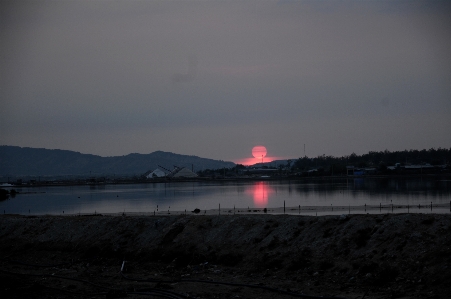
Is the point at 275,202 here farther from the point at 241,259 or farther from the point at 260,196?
the point at 241,259

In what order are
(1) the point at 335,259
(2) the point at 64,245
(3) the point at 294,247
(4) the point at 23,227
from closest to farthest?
(1) the point at 335,259
(3) the point at 294,247
(2) the point at 64,245
(4) the point at 23,227

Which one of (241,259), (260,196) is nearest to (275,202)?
(260,196)

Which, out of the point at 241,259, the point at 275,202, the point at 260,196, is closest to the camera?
the point at 241,259

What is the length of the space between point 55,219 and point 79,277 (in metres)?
12.6

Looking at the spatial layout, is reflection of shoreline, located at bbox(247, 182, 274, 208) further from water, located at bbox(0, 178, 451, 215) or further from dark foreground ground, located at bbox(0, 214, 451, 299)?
dark foreground ground, located at bbox(0, 214, 451, 299)

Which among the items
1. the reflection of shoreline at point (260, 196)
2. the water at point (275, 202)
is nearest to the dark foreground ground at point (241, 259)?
the water at point (275, 202)

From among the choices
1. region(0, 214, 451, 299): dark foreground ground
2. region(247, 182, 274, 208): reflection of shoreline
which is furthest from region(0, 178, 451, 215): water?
region(0, 214, 451, 299): dark foreground ground

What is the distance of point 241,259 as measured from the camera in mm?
21625

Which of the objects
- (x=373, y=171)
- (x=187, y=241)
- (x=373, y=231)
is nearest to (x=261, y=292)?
(x=373, y=231)

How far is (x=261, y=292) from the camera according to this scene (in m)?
17.3

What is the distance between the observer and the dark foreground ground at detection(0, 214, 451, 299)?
1680cm

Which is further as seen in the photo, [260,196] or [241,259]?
[260,196]

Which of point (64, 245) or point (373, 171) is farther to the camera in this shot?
point (373, 171)

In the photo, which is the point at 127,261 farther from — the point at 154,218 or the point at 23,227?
the point at 23,227
